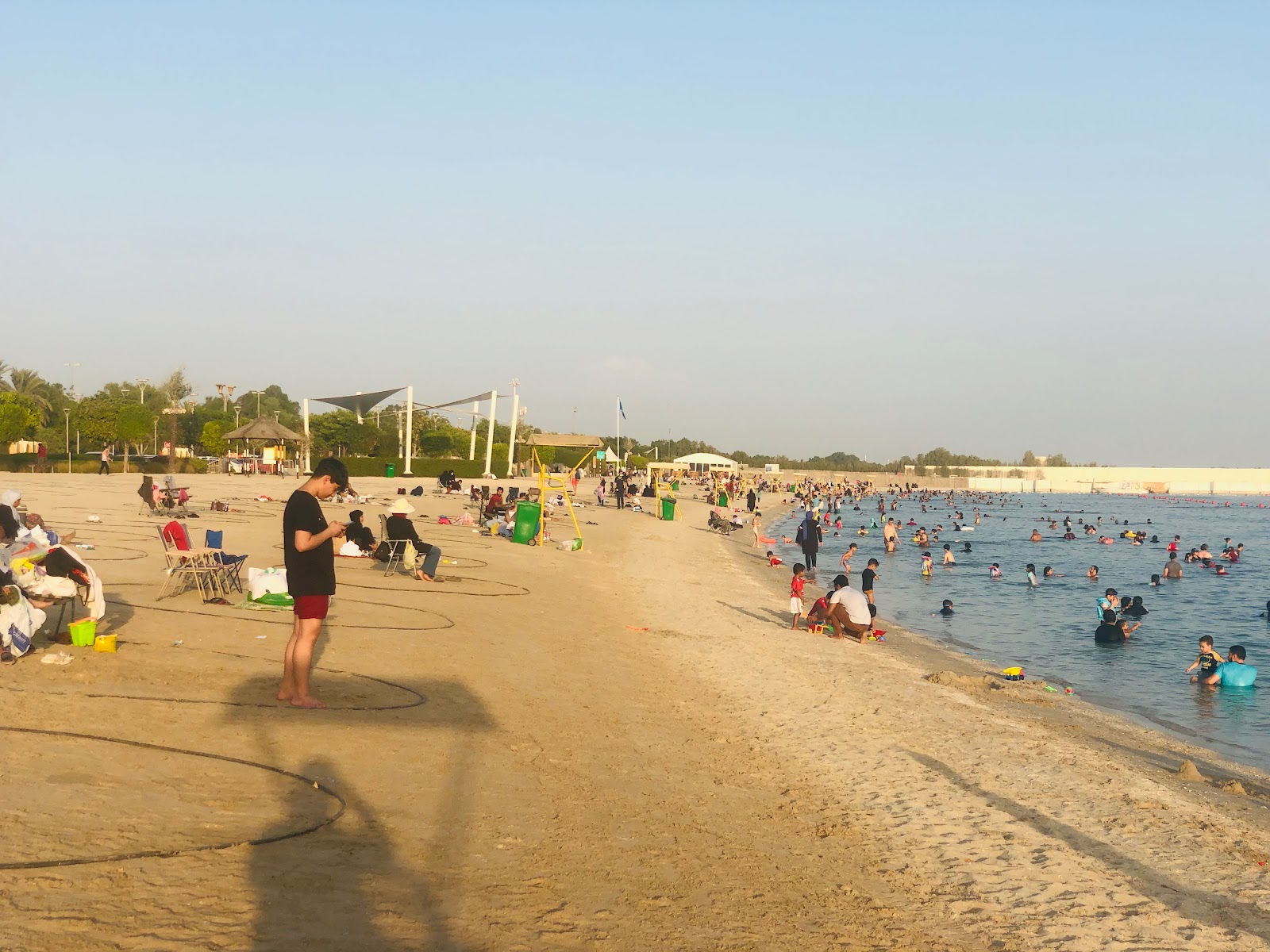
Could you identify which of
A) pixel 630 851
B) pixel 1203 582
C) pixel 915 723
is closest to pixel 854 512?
pixel 1203 582


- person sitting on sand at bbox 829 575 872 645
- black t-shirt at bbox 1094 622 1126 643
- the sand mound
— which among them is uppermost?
person sitting on sand at bbox 829 575 872 645

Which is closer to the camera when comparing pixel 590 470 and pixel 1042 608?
pixel 1042 608

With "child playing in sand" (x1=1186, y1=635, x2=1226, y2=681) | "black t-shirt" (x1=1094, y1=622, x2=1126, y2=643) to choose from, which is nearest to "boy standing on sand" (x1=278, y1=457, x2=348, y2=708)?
"child playing in sand" (x1=1186, y1=635, x2=1226, y2=681)

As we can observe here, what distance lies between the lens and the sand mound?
8562mm

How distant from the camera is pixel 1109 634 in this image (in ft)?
60.0

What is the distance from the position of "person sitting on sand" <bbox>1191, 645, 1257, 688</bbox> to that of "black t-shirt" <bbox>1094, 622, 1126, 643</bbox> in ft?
13.1

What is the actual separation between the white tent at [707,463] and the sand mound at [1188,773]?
88288 millimetres

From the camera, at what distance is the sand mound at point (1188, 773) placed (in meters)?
8.56

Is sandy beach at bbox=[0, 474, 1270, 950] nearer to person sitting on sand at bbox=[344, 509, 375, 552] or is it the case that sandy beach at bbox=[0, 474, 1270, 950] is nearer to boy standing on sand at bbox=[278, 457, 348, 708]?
boy standing on sand at bbox=[278, 457, 348, 708]

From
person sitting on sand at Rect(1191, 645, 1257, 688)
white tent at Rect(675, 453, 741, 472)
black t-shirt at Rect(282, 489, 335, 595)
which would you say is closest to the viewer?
black t-shirt at Rect(282, 489, 335, 595)

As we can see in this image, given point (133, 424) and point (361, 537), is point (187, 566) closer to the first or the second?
point (361, 537)

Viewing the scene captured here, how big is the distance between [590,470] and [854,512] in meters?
25.9

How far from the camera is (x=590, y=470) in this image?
88.1m

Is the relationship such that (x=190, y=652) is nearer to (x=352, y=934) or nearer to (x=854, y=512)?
(x=352, y=934)
